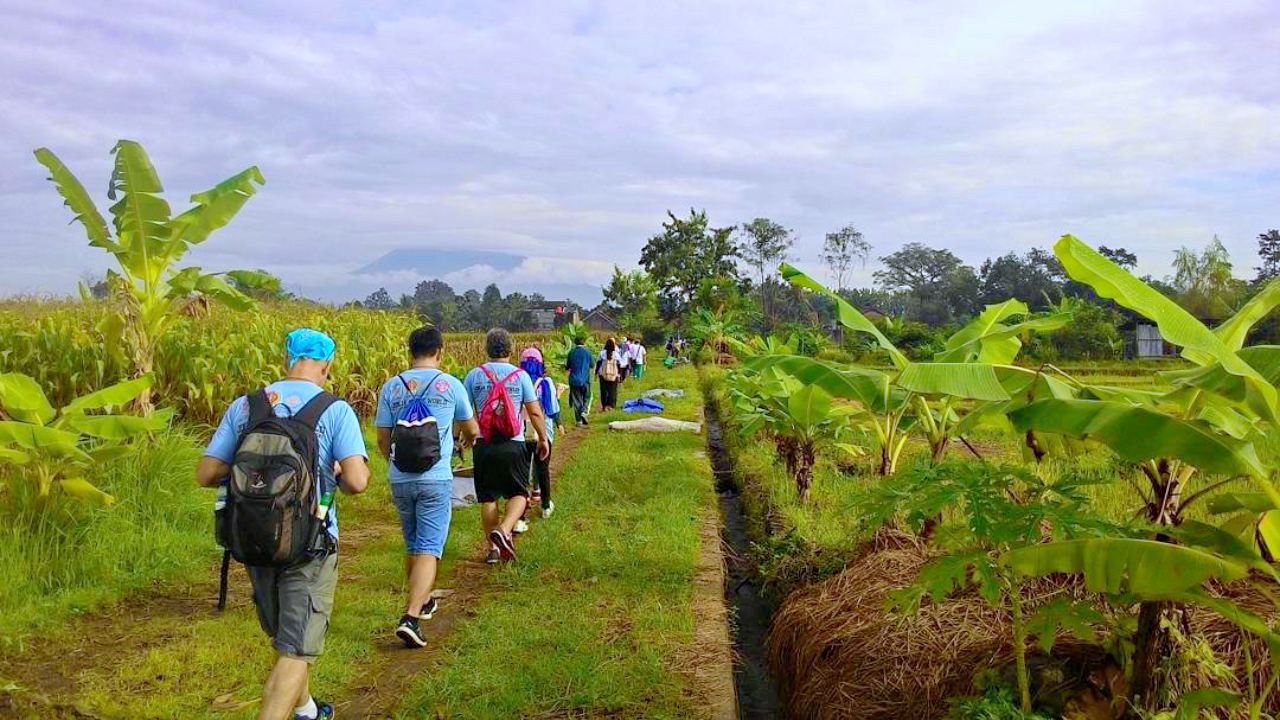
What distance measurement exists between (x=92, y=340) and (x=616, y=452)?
19.5ft

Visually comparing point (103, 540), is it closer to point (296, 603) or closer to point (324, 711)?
point (324, 711)

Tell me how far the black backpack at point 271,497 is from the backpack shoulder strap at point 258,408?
0.9 inches

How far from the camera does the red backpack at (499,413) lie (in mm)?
5961

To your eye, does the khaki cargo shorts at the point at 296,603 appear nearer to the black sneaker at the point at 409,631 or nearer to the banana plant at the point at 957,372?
the black sneaker at the point at 409,631

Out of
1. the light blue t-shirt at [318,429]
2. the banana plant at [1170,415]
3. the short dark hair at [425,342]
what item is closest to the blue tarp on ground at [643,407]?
the short dark hair at [425,342]

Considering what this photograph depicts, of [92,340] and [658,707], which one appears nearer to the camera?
[658,707]

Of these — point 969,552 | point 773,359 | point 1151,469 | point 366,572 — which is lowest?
point 366,572

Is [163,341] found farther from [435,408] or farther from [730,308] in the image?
[730,308]

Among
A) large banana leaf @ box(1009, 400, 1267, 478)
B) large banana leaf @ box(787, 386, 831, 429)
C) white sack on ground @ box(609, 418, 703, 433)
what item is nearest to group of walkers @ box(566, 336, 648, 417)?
white sack on ground @ box(609, 418, 703, 433)

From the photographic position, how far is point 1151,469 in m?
3.16

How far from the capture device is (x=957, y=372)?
3188 mm

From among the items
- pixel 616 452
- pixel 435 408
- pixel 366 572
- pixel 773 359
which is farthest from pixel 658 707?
pixel 616 452

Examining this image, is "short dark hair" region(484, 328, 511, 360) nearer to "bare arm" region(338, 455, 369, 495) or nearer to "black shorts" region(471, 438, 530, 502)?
"black shorts" region(471, 438, 530, 502)

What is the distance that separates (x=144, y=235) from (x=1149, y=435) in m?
7.77
